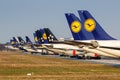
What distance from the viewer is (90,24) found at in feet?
188

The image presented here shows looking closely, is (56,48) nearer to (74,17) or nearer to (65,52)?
(65,52)

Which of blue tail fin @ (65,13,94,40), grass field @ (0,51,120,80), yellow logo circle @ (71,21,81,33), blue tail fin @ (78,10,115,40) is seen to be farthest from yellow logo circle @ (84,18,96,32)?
yellow logo circle @ (71,21,81,33)

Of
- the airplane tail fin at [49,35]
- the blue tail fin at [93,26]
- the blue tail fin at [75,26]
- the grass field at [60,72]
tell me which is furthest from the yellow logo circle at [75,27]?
the airplane tail fin at [49,35]

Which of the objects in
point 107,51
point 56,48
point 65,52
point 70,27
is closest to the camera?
point 107,51

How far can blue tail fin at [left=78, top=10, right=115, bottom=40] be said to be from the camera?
55.1 meters

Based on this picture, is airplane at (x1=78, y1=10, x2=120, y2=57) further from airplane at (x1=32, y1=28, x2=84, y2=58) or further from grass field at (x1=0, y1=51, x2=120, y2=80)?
airplane at (x1=32, y1=28, x2=84, y2=58)

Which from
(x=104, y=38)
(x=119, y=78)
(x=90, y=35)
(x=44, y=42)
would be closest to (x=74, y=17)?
(x=90, y=35)

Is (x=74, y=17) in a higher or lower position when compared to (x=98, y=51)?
higher

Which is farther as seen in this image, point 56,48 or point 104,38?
point 56,48

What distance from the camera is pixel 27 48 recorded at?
633 ft

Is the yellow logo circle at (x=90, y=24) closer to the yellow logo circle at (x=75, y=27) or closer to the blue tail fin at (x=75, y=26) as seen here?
the blue tail fin at (x=75, y=26)

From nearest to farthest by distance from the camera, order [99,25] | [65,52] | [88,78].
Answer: [88,78]
[99,25]
[65,52]

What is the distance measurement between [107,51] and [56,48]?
233 ft

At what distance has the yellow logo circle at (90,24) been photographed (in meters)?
56.7
